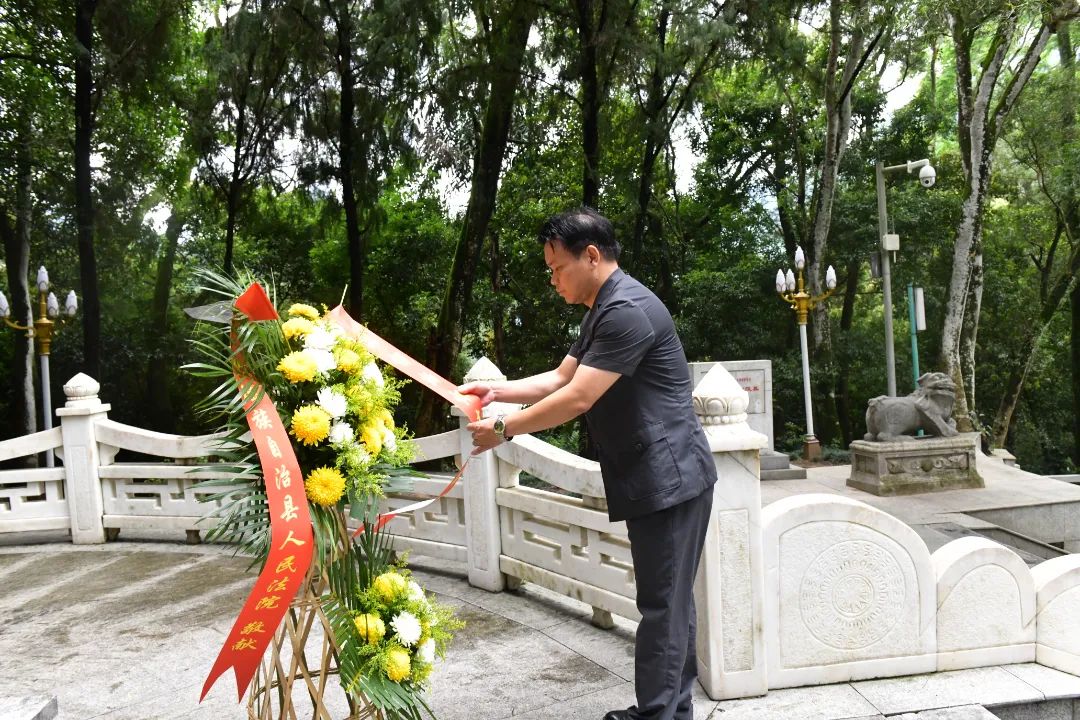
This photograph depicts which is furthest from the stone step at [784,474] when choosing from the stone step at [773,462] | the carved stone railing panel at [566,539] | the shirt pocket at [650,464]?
the shirt pocket at [650,464]

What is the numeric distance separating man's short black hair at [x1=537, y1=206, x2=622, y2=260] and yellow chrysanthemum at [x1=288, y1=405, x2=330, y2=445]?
2.75 feet

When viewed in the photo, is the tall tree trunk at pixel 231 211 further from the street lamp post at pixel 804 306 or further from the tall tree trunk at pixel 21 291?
the street lamp post at pixel 804 306

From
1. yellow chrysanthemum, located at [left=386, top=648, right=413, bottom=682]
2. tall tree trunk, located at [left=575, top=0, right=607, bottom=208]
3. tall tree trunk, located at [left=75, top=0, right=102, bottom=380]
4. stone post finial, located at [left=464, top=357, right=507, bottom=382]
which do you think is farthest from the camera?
tall tree trunk, located at [left=575, top=0, right=607, bottom=208]

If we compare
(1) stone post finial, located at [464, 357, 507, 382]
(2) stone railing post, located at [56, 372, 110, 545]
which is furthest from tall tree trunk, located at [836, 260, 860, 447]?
(2) stone railing post, located at [56, 372, 110, 545]

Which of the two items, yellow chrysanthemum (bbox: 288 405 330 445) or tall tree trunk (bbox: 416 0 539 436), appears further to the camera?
tall tree trunk (bbox: 416 0 539 436)

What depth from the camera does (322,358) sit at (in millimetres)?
1796

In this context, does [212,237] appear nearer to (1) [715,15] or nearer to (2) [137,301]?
(2) [137,301]

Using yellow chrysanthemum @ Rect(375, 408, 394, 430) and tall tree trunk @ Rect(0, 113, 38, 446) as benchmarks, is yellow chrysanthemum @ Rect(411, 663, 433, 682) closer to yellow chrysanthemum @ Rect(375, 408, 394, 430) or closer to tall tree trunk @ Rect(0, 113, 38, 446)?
yellow chrysanthemum @ Rect(375, 408, 394, 430)

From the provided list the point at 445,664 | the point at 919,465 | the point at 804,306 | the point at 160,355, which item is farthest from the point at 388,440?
the point at 160,355

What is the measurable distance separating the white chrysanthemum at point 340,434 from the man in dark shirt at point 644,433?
38 cm

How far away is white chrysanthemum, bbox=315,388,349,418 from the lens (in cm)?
177

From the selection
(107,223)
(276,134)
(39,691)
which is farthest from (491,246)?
(39,691)

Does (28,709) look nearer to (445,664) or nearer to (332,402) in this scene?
(445,664)

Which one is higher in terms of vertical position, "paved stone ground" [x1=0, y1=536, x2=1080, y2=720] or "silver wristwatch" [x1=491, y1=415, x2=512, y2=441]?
Result: "silver wristwatch" [x1=491, y1=415, x2=512, y2=441]
